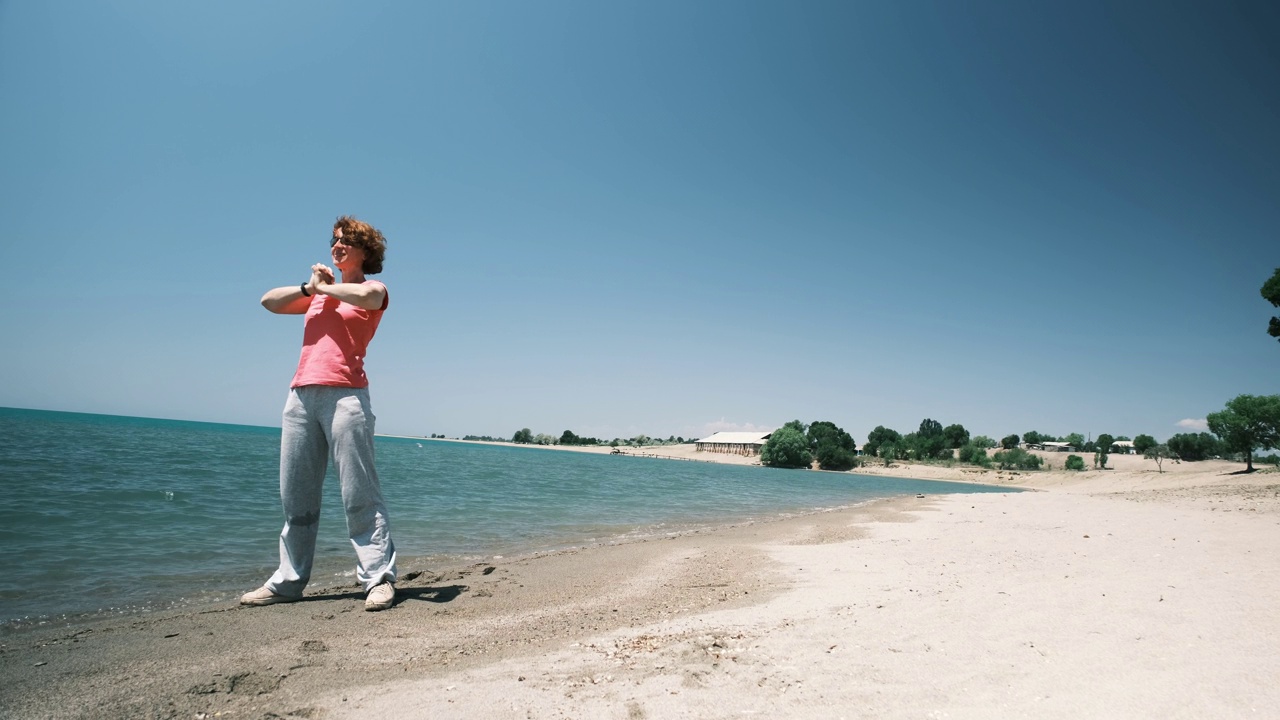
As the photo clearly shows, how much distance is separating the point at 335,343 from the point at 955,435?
142286mm

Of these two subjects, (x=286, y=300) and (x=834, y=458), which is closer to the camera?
(x=286, y=300)

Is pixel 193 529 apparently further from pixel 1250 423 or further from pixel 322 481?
pixel 1250 423

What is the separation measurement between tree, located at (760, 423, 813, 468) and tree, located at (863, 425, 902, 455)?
28134 millimetres

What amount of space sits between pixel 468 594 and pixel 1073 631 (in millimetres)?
4639

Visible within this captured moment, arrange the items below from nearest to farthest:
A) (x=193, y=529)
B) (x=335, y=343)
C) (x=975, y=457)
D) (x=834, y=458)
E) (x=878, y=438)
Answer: (x=335, y=343), (x=193, y=529), (x=975, y=457), (x=834, y=458), (x=878, y=438)

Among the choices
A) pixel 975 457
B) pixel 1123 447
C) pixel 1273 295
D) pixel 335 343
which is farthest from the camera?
pixel 1123 447

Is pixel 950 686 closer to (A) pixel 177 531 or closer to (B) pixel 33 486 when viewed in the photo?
(A) pixel 177 531

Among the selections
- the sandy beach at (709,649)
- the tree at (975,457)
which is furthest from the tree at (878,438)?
the sandy beach at (709,649)

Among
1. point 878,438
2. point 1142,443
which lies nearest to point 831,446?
point 878,438

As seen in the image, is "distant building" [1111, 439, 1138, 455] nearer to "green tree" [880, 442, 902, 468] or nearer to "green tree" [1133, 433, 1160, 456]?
"green tree" [1133, 433, 1160, 456]

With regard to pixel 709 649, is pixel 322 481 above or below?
above

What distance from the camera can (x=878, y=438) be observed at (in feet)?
407

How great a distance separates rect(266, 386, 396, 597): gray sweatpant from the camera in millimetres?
4195

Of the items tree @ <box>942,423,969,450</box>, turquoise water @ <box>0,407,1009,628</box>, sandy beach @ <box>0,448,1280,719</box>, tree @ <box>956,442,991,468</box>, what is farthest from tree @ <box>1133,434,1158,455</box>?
sandy beach @ <box>0,448,1280,719</box>
